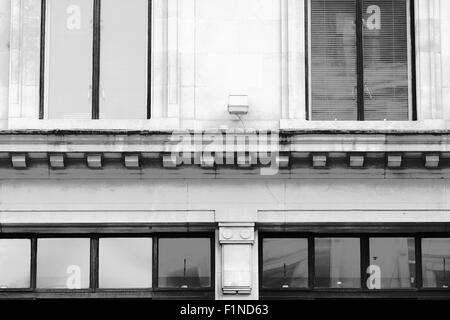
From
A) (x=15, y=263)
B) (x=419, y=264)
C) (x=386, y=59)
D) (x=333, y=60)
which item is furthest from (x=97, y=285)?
(x=386, y=59)

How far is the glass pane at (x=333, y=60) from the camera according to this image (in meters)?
18.5

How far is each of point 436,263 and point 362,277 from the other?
1139 mm

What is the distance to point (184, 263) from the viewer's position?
18031 millimetres

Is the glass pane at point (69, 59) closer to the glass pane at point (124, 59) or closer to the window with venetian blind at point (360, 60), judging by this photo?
the glass pane at point (124, 59)

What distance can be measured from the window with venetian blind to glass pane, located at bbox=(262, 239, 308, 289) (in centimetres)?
197

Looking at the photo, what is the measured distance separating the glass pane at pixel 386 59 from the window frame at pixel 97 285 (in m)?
3.30

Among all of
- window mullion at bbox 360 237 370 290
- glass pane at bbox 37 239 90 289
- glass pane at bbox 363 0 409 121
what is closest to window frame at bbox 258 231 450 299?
window mullion at bbox 360 237 370 290

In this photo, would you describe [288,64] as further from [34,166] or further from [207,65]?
[34,166]

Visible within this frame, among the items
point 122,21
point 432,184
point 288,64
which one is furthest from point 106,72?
point 432,184

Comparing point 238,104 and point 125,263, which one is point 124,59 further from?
point 125,263

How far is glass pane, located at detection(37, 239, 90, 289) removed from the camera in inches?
707
